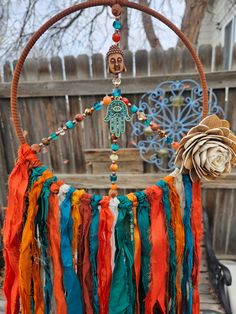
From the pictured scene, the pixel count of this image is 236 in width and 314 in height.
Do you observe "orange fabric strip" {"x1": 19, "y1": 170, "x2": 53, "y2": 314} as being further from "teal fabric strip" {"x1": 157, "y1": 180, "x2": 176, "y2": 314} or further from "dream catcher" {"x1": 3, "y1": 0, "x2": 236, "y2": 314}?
"teal fabric strip" {"x1": 157, "y1": 180, "x2": 176, "y2": 314}

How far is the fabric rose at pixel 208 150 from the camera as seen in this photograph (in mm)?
550

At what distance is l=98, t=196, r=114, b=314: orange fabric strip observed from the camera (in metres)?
0.59

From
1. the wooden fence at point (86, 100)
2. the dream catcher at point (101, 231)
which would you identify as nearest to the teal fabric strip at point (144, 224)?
the dream catcher at point (101, 231)

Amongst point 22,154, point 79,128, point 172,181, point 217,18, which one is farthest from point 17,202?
point 217,18

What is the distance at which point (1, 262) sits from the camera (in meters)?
1.56

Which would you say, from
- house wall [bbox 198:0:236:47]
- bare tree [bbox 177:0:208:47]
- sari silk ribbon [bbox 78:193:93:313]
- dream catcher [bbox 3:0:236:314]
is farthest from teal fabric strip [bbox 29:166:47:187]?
house wall [bbox 198:0:236:47]

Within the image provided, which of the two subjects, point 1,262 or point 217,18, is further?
point 217,18

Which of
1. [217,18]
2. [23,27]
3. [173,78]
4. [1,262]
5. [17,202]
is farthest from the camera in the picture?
[217,18]

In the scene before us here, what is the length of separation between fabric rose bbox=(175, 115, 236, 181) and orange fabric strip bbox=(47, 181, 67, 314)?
29 cm

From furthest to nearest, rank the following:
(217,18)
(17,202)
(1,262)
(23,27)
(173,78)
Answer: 1. (217,18)
2. (23,27)
3. (1,262)
4. (173,78)
5. (17,202)

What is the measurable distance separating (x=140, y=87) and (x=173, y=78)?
0.18 metres

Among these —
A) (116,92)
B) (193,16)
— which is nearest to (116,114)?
(116,92)

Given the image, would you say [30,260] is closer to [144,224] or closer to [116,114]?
[144,224]

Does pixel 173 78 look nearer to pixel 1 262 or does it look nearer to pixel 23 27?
pixel 1 262
